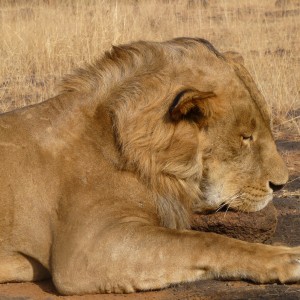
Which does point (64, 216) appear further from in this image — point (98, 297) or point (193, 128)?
point (193, 128)

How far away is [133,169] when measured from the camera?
13.5ft

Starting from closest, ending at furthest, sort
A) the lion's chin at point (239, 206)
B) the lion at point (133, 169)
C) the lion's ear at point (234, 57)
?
the lion at point (133, 169) < the lion's chin at point (239, 206) < the lion's ear at point (234, 57)

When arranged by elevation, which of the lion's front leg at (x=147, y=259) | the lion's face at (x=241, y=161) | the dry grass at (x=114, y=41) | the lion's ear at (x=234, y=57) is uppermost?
the lion's ear at (x=234, y=57)


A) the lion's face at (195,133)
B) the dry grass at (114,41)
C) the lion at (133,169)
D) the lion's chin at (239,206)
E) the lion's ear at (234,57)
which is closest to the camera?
the lion at (133,169)

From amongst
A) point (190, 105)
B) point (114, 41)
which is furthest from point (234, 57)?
point (114, 41)

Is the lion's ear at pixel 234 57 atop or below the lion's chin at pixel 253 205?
atop

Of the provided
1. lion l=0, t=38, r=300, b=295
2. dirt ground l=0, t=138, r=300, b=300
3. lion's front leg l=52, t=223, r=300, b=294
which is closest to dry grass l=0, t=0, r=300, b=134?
dirt ground l=0, t=138, r=300, b=300

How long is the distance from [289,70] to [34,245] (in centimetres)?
606

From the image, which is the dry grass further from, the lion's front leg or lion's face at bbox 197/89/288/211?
the lion's front leg

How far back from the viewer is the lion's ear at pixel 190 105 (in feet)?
13.1

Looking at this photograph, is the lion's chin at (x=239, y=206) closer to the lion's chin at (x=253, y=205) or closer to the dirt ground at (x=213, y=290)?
the lion's chin at (x=253, y=205)

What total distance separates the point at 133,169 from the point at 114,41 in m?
6.58

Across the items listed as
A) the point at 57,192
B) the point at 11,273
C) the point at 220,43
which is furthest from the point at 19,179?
the point at 220,43

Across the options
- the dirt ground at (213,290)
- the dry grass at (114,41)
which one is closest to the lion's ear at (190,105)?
the dirt ground at (213,290)
